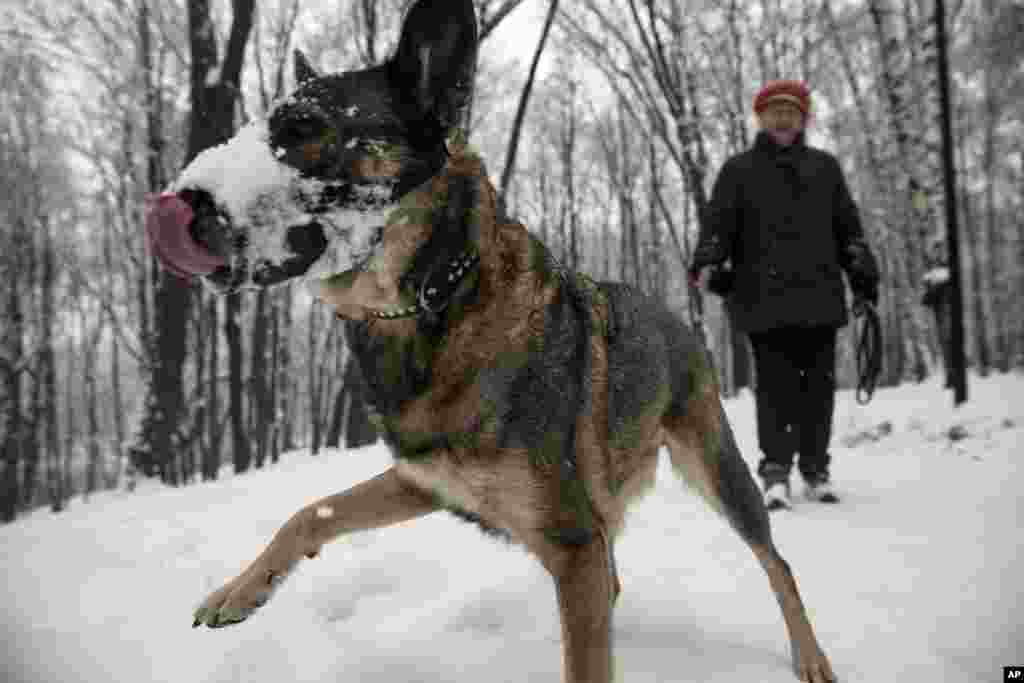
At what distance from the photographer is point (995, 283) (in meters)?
24.8

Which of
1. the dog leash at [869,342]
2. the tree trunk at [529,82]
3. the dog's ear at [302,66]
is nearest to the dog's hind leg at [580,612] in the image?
the dog's ear at [302,66]

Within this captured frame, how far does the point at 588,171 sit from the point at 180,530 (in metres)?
19.1

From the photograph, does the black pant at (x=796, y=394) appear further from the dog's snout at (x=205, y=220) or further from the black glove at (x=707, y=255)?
the dog's snout at (x=205, y=220)

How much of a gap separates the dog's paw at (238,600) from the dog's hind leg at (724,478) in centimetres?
146

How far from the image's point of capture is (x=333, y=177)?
1534 millimetres

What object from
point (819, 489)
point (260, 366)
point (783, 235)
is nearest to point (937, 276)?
point (783, 235)

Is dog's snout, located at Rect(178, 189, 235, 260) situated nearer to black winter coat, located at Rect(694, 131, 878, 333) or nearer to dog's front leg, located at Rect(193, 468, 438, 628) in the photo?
dog's front leg, located at Rect(193, 468, 438, 628)

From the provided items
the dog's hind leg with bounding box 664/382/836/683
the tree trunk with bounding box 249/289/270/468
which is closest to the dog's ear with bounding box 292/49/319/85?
the dog's hind leg with bounding box 664/382/836/683

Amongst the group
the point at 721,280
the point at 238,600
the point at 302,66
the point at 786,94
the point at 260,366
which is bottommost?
the point at 238,600

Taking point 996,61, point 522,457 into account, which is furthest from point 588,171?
point 522,457

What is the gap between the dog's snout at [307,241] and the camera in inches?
59.6

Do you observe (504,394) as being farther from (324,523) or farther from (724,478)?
(724,478)

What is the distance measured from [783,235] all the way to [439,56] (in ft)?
11.5

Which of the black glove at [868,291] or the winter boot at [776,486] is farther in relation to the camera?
the black glove at [868,291]
